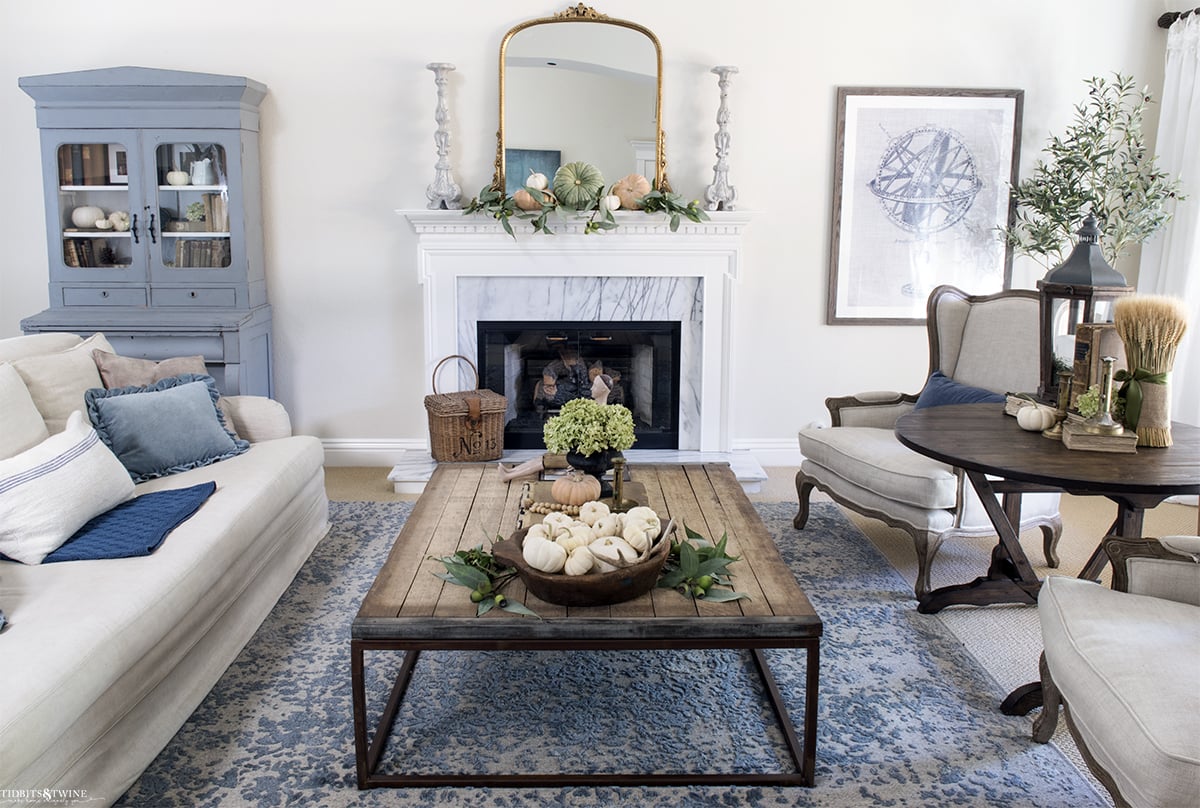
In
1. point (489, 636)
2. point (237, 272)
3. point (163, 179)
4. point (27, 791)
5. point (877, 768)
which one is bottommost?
point (877, 768)

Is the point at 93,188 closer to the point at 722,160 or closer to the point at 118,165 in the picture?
the point at 118,165

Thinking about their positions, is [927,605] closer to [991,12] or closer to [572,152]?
[572,152]

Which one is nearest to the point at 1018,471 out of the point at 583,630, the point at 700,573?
the point at 700,573

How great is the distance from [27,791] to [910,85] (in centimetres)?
455

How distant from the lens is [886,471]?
11.6 feet

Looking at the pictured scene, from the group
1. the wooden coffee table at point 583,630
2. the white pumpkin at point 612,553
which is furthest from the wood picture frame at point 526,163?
the white pumpkin at point 612,553

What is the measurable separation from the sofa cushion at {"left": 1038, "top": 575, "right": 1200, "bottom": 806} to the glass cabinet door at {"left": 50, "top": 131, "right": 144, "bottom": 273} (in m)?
4.16

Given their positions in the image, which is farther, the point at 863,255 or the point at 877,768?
the point at 863,255

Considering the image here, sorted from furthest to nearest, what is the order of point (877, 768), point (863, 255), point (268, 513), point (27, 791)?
point (863, 255) < point (268, 513) < point (877, 768) < point (27, 791)

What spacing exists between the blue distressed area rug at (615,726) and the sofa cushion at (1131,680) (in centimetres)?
42

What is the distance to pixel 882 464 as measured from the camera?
356 centimetres

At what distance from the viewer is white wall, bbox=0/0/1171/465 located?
15.7 feet

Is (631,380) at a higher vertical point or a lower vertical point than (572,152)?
lower

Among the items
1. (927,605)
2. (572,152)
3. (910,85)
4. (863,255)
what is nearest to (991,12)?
(910,85)
